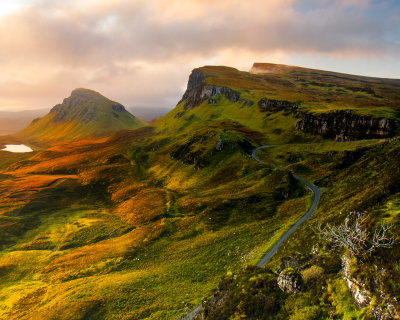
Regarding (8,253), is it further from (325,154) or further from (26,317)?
(325,154)

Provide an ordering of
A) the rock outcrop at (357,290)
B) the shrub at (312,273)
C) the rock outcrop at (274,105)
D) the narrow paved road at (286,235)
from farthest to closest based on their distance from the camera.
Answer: the rock outcrop at (274,105) < the narrow paved road at (286,235) < the shrub at (312,273) < the rock outcrop at (357,290)

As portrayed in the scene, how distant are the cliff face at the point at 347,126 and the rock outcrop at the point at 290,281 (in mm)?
107639

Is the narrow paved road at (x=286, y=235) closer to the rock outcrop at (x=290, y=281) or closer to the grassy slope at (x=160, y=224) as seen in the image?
the grassy slope at (x=160, y=224)

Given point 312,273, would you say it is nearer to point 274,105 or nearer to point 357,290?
point 357,290

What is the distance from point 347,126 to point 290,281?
116m

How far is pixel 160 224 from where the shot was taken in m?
75.8

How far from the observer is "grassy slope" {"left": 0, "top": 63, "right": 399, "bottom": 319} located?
42969 mm

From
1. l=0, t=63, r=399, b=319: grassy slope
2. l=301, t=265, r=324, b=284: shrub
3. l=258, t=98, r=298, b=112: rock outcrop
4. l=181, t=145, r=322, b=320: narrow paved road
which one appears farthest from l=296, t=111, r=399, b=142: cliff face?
l=301, t=265, r=324, b=284: shrub

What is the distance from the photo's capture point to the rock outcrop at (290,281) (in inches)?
1161

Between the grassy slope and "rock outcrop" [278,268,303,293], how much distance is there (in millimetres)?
1657

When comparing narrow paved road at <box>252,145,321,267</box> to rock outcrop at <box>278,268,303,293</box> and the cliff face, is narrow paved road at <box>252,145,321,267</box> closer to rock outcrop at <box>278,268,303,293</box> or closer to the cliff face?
rock outcrop at <box>278,268,303,293</box>

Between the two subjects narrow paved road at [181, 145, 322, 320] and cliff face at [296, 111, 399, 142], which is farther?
cliff face at [296, 111, 399, 142]

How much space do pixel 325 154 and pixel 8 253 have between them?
403ft

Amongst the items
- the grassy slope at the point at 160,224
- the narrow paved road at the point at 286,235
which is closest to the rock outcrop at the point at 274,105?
the grassy slope at the point at 160,224
